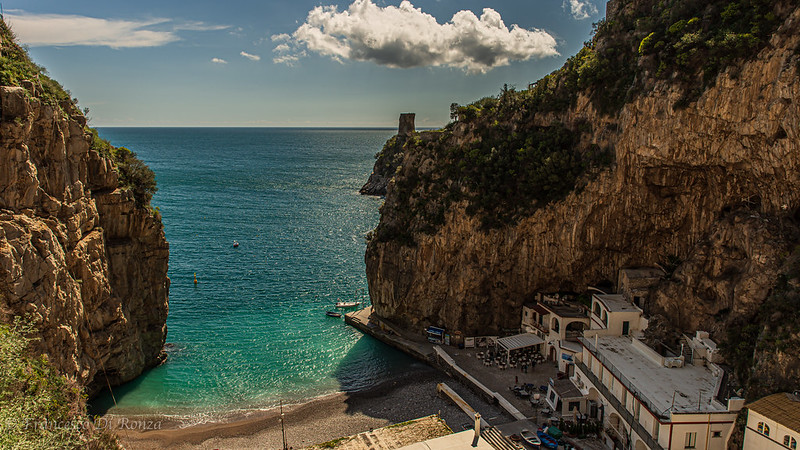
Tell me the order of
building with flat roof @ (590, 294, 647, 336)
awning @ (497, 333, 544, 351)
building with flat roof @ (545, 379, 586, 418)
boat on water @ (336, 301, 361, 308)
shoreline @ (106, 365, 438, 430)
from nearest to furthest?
building with flat roof @ (545, 379, 586, 418) < shoreline @ (106, 365, 438, 430) < building with flat roof @ (590, 294, 647, 336) < awning @ (497, 333, 544, 351) < boat on water @ (336, 301, 361, 308)

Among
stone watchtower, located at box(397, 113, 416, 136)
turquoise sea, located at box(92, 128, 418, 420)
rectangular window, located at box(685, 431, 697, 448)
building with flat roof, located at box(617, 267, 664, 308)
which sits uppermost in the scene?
stone watchtower, located at box(397, 113, 416, 136)

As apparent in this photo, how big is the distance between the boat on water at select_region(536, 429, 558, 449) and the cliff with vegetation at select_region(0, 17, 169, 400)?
24.7 meters

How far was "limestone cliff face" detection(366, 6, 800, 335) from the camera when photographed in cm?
2625

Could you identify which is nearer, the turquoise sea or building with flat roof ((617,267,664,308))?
building with flat roof ((617,267,664,308))

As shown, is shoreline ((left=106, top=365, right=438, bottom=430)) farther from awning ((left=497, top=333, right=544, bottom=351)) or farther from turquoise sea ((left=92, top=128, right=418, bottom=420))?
awning ((left=497, top=333, right=544, bottom=351))

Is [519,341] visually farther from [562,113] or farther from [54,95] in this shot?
[54,95]

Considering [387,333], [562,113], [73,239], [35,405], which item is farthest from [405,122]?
[35,405]

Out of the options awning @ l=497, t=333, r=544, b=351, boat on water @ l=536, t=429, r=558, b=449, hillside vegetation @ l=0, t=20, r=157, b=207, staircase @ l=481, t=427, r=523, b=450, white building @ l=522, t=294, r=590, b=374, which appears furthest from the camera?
awning @ l=497, t=333, r=544, b=351

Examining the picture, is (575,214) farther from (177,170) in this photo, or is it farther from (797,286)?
(177,170)

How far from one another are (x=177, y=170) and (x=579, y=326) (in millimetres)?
133374

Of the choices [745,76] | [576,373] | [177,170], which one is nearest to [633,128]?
[745,76]

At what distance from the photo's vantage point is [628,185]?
110 ft

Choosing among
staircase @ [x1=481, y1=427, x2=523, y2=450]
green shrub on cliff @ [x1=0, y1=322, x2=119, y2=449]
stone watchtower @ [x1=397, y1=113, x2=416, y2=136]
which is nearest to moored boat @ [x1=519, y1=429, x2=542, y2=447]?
staircase @ [x1=481, y1=427, x2=523, y2=450]

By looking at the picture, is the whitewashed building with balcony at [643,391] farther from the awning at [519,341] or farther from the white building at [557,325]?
the awning at [519,341]
